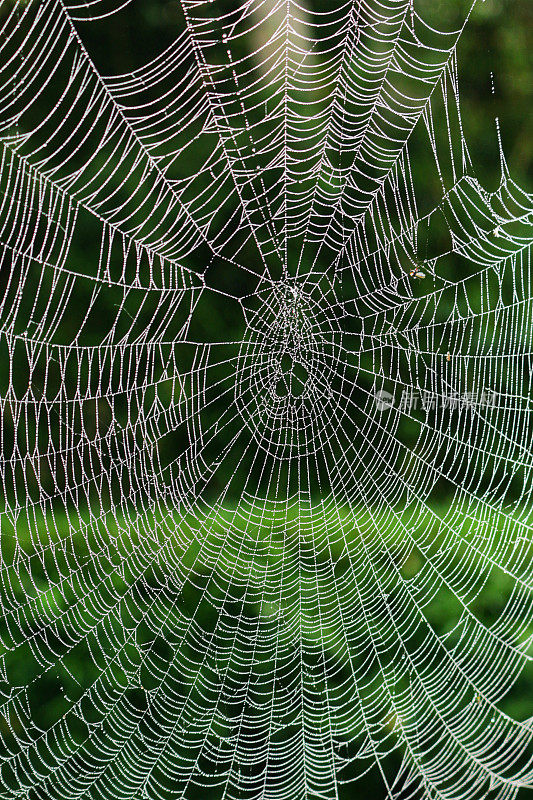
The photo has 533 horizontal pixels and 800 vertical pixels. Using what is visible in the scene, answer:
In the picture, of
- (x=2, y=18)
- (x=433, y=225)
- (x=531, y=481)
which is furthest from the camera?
(x=433, y=225)

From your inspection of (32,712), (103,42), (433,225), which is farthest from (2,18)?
(32,712)

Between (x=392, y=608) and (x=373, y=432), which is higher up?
(x=373, y=432)

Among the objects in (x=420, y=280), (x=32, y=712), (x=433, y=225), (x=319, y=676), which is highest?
(x=433, y=225)

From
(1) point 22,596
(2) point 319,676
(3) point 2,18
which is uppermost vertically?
(3) point 2,18

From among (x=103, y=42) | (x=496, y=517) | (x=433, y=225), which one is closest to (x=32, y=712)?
(x=496, y=517)

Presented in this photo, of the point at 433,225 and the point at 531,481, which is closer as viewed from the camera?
the point at 531,481

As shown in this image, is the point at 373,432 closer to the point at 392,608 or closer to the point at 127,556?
the point at 392,608

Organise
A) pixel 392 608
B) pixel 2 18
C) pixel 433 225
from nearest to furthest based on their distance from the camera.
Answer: pixel 392 608 → pixel 2 18 → pixel 433 225

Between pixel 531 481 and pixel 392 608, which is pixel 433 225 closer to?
pixel 531 481

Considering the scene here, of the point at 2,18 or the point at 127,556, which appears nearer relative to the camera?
the point at 127,556
